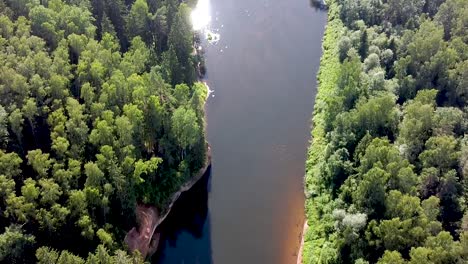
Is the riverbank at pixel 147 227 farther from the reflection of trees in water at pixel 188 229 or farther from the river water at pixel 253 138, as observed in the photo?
the river water at pixel 253 138

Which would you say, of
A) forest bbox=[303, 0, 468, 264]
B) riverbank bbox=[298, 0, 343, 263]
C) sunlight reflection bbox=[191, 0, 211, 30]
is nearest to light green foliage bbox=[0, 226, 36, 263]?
riverbank bbox=[298, 0, 343, 263]

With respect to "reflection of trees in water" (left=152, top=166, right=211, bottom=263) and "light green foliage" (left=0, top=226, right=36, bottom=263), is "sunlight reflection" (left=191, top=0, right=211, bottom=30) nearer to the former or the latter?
"reflection of trees in water" (left=152, top=166, right=211, bottom=263)

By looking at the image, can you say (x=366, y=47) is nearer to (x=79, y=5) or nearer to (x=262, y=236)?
(x=262, y=236)

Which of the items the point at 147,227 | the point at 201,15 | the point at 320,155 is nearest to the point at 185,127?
the point at 147,227

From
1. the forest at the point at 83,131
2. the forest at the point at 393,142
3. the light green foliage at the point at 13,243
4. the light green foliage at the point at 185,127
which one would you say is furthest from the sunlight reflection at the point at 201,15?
the light green foliage at the point at 13,243

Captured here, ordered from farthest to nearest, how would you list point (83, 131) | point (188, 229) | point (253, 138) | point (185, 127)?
point (253, 138) < point (188, 229) < point (185, 127) < point (83, 131)

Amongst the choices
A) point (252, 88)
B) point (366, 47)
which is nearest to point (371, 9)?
point (366, 47)

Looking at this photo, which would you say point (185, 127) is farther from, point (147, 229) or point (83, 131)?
point (147, 229)
